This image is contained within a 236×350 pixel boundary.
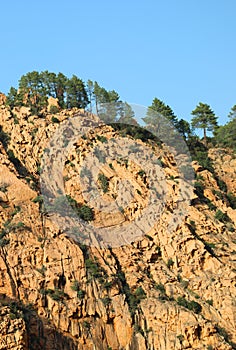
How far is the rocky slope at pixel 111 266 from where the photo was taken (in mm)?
54156

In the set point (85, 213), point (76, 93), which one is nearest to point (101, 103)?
point (76, 93)

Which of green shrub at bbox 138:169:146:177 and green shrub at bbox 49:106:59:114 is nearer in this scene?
green shrub at bbox 138:169:146:177

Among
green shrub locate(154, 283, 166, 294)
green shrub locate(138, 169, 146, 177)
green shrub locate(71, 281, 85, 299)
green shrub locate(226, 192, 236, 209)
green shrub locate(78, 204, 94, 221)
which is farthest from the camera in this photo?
green shrub locate(226, 192, 236, 209)

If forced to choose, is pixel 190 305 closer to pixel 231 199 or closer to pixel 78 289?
pixel 78 289

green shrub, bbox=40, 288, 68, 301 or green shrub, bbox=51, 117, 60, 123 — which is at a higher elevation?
green shrub, bbox=51, 117, 60, 123

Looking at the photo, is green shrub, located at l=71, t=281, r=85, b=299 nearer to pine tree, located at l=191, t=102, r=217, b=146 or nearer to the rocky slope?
the rocky slope

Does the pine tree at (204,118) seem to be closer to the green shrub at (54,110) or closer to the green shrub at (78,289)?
the green shrub at (54,110)

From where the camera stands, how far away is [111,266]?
58.4m

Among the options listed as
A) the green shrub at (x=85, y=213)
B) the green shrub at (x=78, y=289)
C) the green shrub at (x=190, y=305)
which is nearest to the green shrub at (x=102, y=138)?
the green shrub at (x=85, y=213)

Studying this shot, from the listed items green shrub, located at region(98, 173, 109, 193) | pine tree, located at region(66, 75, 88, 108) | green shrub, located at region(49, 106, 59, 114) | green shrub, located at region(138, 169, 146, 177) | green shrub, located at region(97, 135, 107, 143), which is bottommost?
green shrub, located at region(98, 173, 109, 193)

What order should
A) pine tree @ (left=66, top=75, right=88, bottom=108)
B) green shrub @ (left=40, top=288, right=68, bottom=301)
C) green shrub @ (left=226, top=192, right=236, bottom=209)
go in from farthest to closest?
1. pine tree @ (left=66, top=75, right=88, bottom=108)
2. green shrub @ (left=226, top=192, right=236, bottom=209)
3. green shrub @ (left=40, top=288, right=68, bottom=301)

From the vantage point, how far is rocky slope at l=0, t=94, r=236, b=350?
5416 centimetres

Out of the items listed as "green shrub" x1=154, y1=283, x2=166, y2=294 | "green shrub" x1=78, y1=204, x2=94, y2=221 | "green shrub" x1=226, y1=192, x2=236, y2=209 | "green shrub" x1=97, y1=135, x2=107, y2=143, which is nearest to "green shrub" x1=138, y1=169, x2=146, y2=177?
"green shrub" x1=97, y1=135, x2=107, y2=143

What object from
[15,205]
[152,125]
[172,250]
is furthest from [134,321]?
[152,125]
